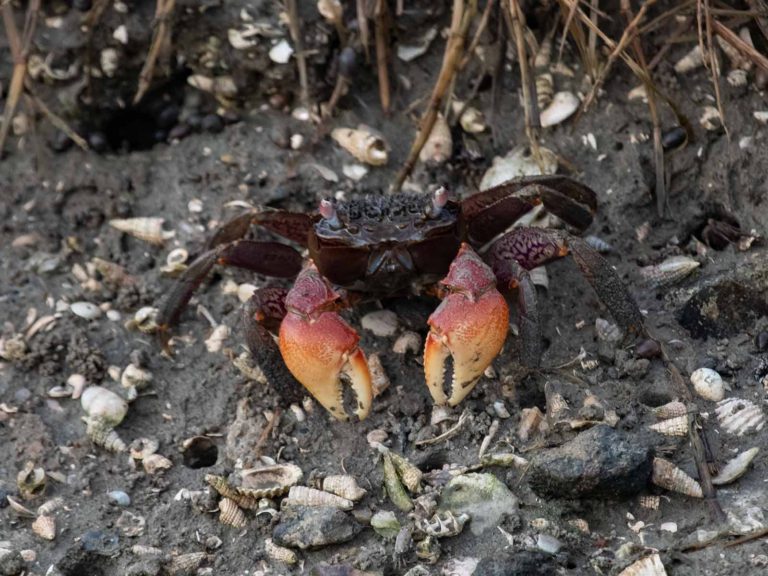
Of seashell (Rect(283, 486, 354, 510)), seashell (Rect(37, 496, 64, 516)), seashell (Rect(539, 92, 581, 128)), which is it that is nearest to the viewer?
seashell (Rect(283, 486, 354, 510))

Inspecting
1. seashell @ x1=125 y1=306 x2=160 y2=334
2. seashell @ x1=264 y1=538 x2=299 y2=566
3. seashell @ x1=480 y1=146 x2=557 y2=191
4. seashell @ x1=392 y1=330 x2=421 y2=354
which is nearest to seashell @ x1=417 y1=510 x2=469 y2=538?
seashell @ x1=264 y1=538 x2=299 y2=566

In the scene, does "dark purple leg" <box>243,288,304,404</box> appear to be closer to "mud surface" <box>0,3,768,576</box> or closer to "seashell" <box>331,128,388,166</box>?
"mud surface" <box>0,3,768,576</box>

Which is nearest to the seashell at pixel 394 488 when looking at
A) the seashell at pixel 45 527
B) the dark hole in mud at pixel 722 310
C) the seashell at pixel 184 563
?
the seashell at pixel 184 563

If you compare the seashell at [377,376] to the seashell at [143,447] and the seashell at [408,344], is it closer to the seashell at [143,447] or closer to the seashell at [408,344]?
the seashell at [408,344]

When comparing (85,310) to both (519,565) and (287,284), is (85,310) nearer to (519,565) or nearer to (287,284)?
(287,284)

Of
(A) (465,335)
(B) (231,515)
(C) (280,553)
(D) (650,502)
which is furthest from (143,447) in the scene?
(D) (650,502)

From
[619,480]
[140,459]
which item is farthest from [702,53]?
[140,459]

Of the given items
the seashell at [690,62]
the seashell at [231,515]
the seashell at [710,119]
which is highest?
the seashell at [690,62]
